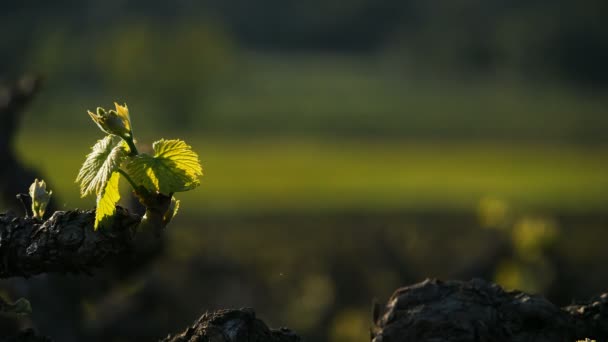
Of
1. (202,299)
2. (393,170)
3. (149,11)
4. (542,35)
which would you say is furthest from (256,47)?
(202,299)

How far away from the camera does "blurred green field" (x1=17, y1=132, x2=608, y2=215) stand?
43906 mm

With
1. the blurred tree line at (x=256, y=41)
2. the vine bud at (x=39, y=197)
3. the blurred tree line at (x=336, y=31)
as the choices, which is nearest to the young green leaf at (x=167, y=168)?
the vine bud at (x=39, y=197)

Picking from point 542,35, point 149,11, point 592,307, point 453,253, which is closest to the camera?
point 592,307

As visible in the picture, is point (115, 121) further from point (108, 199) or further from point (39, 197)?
point (39, 197)

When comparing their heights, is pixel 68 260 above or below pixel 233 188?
above

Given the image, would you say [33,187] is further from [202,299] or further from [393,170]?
[393,170]

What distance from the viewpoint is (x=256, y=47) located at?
11150cm

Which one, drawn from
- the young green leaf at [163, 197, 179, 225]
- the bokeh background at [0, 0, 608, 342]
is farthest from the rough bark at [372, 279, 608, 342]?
the bokeh background at [0, 0, 608, 342]

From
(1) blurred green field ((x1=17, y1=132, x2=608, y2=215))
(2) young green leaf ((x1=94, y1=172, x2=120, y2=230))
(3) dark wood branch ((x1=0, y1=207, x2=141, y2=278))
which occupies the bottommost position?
(1) blurred green field ((x1=17, y1=132, x2=608, y2=215))

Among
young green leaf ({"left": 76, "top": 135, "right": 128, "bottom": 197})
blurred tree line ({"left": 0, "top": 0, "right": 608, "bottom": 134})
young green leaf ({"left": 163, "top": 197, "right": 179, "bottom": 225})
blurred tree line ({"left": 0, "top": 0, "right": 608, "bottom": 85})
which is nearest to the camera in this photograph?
young green leaf ({"left": 76, "top": 135, "right": 128, "bottom": 197})

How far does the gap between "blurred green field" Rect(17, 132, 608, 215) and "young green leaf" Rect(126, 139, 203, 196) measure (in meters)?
34.8

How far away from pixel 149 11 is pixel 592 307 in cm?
10536

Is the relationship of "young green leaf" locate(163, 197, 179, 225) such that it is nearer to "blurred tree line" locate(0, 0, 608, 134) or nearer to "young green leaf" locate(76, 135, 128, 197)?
"young green leaf" locate(76, 135, 128, 197)

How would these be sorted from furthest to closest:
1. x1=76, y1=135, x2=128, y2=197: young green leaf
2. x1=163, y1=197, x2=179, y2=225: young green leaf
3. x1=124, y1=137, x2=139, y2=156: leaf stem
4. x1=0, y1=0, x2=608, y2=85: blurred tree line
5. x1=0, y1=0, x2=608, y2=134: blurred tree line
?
x1=0, y1=0, x2=608, y2=85: blurred tree line → x1=0, y1=0, x2=608, y2=134: blurred tree line → x1=163, y1=197, x2=179, y2=225: young green leaf → x1=124, y1=137, x2=139, y2=156: leaf stem → x1=76, y1=135, x2=128, y2=197: young green leaf
